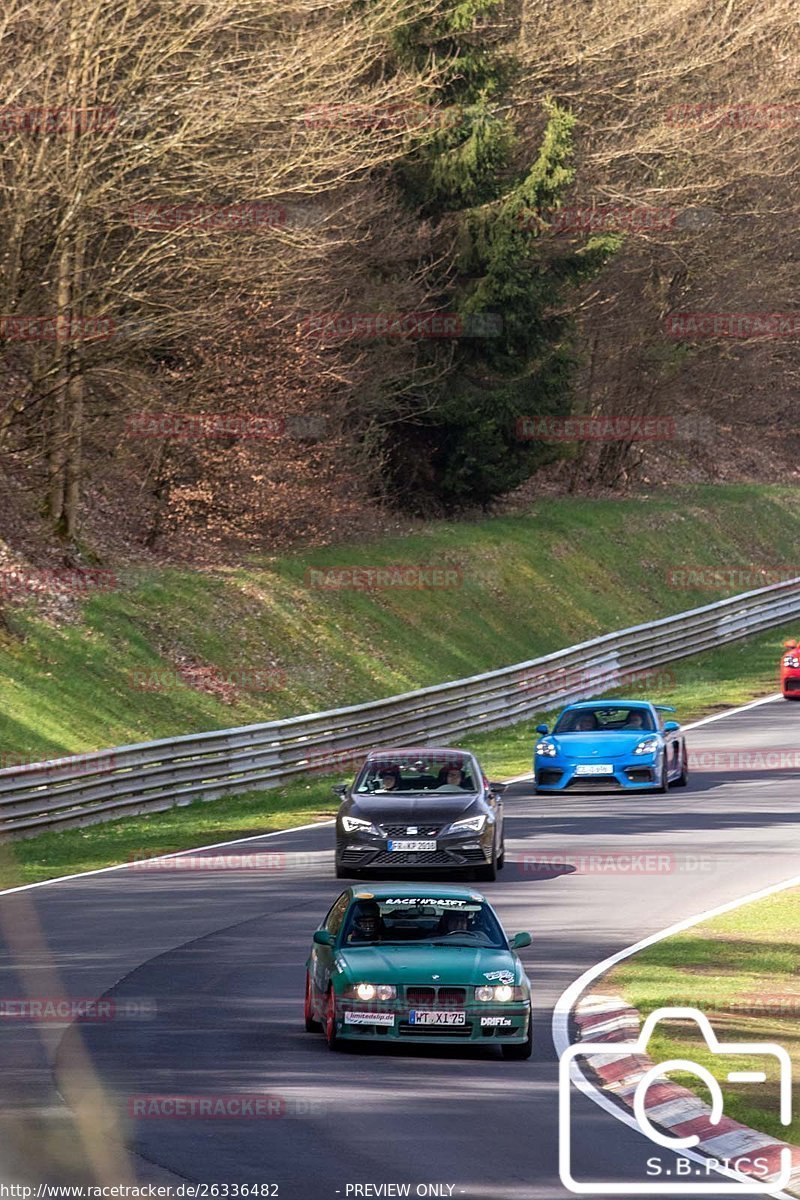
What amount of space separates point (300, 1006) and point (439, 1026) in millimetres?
2245

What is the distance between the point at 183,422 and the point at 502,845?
788 inches

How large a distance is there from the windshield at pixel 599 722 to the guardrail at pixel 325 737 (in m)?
4.25

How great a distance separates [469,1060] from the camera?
12.9m

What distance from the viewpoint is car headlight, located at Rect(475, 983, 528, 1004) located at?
12805mm

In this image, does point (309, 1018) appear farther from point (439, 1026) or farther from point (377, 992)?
point (439, 1026)

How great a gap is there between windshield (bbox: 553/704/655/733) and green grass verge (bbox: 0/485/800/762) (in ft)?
21.6

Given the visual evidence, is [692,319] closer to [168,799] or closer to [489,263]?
[489,263]

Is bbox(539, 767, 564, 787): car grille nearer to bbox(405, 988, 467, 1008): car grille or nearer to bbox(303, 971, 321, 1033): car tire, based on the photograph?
bbox(303, 971, 321, 1033): car tire

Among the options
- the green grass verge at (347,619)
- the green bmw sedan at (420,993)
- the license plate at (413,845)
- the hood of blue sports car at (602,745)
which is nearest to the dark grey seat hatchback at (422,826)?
the license plate at (413,845)

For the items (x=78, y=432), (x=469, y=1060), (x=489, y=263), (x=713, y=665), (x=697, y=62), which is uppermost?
(x=697, y=62)

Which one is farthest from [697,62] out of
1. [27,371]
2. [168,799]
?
[168,799]

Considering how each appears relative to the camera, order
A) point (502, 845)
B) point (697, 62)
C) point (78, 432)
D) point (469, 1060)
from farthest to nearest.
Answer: point (697, 62) < point (78, 432) < point (502, 845) < point (469, 1060)

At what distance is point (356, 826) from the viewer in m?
21.5

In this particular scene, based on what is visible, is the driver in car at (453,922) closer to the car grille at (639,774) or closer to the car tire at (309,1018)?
the car tire at (309,1018)
